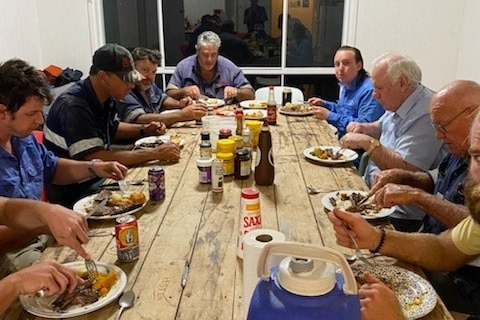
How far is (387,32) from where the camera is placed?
14.4 ft

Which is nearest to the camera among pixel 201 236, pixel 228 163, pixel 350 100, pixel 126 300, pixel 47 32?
pixel 126 300

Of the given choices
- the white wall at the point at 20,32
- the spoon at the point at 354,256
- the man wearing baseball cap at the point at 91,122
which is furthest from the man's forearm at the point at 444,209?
the white wall at the point at 20,32

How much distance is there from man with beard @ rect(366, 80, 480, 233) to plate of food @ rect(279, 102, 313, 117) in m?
1.52

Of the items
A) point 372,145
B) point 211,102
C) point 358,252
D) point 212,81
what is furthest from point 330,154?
point 212,81

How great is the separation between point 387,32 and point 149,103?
2.36 m

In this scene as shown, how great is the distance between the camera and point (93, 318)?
1089 mm

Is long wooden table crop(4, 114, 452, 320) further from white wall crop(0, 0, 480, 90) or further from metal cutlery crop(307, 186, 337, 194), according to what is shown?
white wall crop(0, 0, 480, 90)

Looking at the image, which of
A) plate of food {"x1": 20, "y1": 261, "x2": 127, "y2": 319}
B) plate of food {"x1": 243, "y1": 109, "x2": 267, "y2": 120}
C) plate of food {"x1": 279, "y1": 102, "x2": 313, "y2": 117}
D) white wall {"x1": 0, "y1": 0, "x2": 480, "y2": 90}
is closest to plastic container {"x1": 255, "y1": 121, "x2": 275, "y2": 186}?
plate of food {"x1": 20, "y1": 261, "x2": 127, "y2": 319}

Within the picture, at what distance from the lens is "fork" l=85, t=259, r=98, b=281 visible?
4.05ft

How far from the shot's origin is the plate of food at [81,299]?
3.60 feet

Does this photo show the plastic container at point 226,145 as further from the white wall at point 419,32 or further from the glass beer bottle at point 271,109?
the white wall at point 419,32

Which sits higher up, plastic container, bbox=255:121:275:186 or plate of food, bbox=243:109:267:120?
plastic container, bbox=255:121:275:186

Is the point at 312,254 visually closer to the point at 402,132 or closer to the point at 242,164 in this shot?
the point at 242,164

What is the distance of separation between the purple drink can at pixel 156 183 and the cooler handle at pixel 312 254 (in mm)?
960
